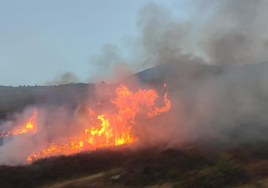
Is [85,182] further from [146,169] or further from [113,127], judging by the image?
[113,127]

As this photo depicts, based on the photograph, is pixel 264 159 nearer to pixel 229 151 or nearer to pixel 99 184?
pixel 229 151

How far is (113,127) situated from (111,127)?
0.77 feet

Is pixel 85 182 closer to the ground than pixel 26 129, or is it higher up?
closer to the ground

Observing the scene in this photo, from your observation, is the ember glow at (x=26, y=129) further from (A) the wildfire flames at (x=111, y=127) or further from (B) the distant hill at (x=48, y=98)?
(B) the distant hill at (x=48, y=98)

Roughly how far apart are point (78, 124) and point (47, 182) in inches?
634

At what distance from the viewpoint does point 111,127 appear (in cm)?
2991

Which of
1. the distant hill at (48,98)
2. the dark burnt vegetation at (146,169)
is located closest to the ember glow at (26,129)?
the dark burnt vegetation at (146,169)

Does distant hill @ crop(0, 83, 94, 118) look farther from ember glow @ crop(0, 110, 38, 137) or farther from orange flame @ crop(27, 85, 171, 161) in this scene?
orange flame @ crop(27, 85, 171, 161)

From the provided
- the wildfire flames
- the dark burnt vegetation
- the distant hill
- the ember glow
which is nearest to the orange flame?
the wildfire flames

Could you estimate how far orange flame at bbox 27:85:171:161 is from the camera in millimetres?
27483

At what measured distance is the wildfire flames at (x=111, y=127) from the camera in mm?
27544

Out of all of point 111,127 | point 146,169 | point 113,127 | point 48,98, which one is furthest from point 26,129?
point 48,98

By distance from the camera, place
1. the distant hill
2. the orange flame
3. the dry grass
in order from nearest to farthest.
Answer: the dry grass → the orange flame → the distant hill

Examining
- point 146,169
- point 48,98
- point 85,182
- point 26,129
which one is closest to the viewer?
point 85,182
